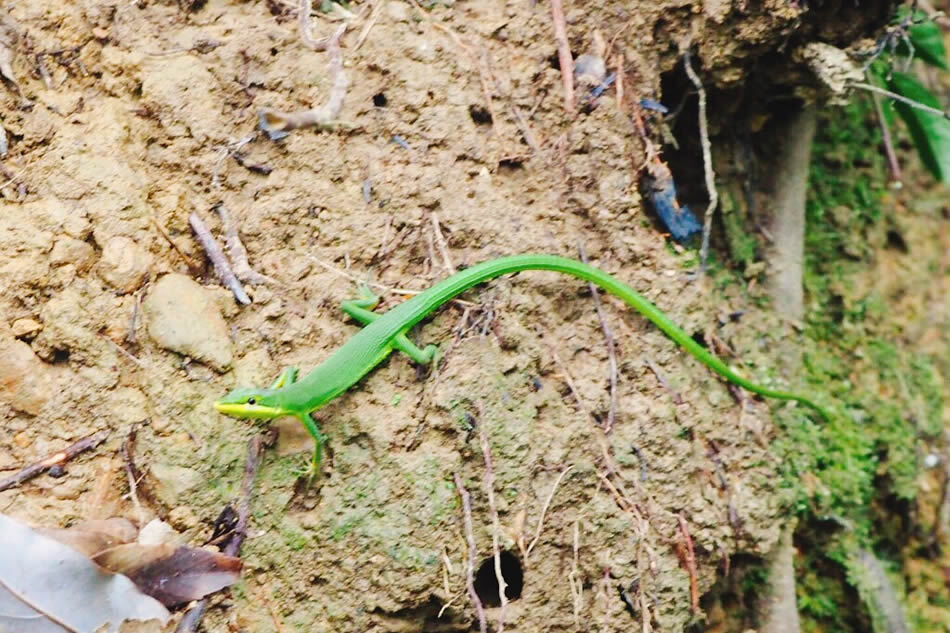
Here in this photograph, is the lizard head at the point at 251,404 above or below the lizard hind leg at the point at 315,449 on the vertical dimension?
above

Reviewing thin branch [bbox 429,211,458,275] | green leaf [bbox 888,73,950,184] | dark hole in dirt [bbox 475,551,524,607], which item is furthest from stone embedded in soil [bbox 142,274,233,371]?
green leaf [bbox 888,73,950,184]

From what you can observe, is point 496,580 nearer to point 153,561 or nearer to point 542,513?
A: point 542,513

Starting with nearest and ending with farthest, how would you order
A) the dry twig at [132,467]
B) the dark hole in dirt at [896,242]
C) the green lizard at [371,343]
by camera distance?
the dry twig at [132,467]
the green lizard at [371,343]
the dark hole in dirt at [896,242]

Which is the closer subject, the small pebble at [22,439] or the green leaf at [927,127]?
the small pebble at [22,439]

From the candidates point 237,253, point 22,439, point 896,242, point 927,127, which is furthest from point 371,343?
point 896,242

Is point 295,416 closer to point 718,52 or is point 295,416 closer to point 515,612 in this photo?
point 515,612

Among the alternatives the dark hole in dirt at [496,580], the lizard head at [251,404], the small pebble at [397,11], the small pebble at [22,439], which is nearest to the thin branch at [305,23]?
the small pebble at [397,11]

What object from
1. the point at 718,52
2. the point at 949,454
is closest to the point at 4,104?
the point at 718,52

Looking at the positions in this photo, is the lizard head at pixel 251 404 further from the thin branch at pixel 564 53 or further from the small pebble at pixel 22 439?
the thin branch at pixel 564 53
